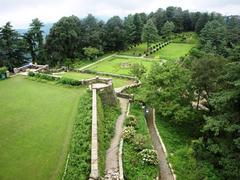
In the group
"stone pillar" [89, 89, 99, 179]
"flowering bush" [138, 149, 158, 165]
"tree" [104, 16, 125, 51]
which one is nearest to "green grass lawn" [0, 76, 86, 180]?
"stone pillar" [89, 89, 99, 179]

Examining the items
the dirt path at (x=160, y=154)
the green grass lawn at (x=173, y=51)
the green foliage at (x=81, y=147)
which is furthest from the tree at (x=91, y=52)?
the green foliage at (x=81, y=147)

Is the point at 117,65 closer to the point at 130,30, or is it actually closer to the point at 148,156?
the point at 130,30

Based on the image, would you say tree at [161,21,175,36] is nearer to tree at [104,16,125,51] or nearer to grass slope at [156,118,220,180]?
tree at [104,16,125,51]

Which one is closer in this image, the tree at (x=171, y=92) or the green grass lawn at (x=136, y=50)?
the tree at (x=171, y=92)

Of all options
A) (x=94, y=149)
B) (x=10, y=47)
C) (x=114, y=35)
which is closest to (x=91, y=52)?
(x=114, y=35)

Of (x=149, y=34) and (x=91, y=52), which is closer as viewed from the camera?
(x=91, y=52)

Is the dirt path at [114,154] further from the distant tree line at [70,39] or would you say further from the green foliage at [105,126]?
the distant tree line at [70,39]
